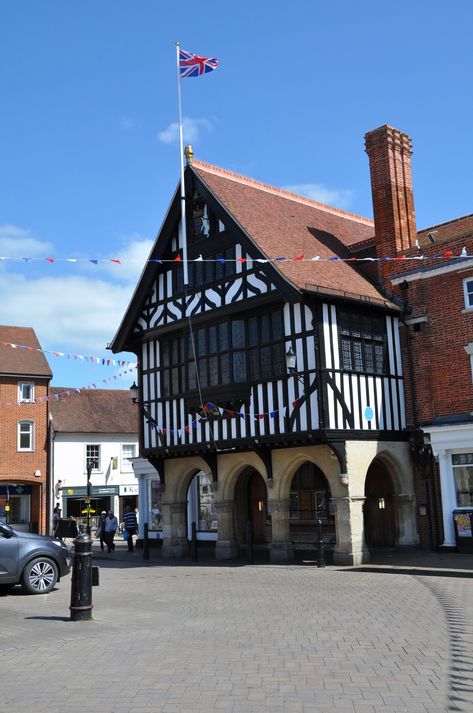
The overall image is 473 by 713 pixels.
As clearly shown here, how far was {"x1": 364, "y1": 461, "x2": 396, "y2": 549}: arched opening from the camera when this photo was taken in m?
21.5

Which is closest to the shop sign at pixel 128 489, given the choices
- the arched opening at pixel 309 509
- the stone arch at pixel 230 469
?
the arched opening at pixel 309 509

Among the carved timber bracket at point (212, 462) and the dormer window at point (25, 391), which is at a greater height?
the dormer window at point (25, 391)

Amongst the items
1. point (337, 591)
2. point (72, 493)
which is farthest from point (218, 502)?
point (72, 493)

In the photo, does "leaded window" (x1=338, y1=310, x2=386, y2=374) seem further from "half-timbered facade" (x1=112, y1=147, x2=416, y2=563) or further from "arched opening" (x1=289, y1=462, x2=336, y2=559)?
"arched opening" (x1=289, y1=462, x2=336, y2=559)

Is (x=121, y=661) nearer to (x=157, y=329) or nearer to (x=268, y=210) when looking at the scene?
(x=157, y=329)

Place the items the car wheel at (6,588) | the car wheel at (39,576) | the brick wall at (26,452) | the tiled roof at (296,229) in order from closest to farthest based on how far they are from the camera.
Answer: the car wheel at (39,576) → the car wheel at (6,588) → the tiled roof at (296,229) → the brick wall at (26,452)

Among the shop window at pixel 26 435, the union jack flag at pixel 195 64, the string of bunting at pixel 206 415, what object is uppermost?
the union jack flag at pixel 195 64

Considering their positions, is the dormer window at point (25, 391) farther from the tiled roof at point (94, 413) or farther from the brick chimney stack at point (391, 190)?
the brick chimney stack at point (391, 190)

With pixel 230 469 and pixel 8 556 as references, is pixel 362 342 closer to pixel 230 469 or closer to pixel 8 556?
pixel 230 469

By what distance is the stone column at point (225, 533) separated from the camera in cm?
2181

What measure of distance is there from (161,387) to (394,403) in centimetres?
719

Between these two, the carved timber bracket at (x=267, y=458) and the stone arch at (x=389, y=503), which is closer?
the stone arch at (x=389, y=503)

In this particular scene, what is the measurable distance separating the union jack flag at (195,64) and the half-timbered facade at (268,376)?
2671 millimetres

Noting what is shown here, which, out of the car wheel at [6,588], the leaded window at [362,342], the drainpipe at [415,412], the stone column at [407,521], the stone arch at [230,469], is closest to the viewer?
the car wheel at [6,588]
